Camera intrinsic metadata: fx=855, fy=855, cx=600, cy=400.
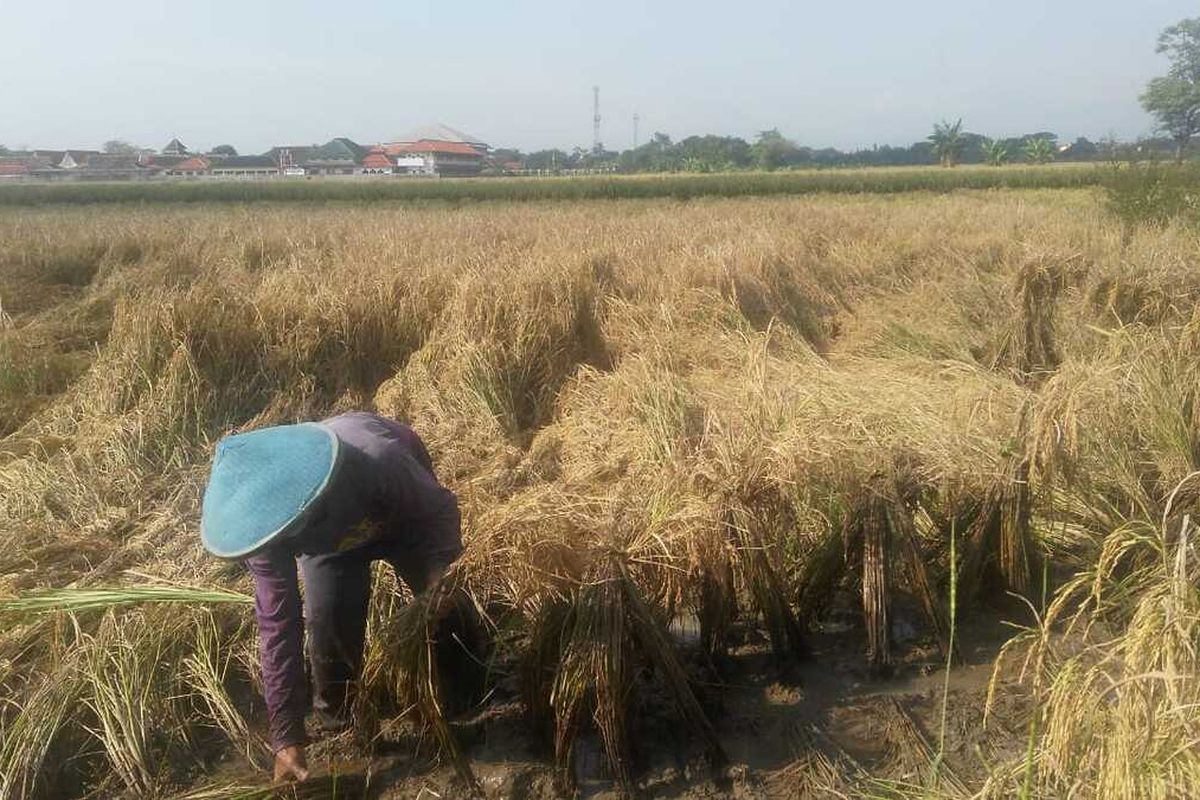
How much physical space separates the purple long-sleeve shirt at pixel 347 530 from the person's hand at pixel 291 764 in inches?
1.1

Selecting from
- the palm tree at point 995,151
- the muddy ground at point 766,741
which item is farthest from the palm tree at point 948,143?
the muddy ground at point 766,741

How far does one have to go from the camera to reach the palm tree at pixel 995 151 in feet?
183

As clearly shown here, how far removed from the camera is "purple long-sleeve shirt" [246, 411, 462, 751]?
2.64m

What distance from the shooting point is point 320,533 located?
2.61 m

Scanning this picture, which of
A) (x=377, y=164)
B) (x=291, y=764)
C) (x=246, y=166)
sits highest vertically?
(x=377, y=164)

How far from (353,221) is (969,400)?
1066cm

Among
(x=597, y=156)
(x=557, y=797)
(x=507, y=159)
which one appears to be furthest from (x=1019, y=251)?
(x=597, y=156)

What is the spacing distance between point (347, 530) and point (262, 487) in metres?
0.40

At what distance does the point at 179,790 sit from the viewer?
3.05m

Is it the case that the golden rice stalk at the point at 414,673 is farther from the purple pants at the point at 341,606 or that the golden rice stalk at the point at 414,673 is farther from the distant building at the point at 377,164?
the distant building at the point at 377,164

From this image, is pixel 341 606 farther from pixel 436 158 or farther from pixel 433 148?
pixel 433 148

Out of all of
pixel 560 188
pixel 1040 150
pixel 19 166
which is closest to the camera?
pixel 560 188

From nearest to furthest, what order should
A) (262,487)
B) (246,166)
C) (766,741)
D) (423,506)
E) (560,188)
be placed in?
1. (262,487)
2. (423,506)
3. (766,741)
4. (560,188)
5. (246,166)

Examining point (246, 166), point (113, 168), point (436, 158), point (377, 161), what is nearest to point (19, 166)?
point (113, 168)
